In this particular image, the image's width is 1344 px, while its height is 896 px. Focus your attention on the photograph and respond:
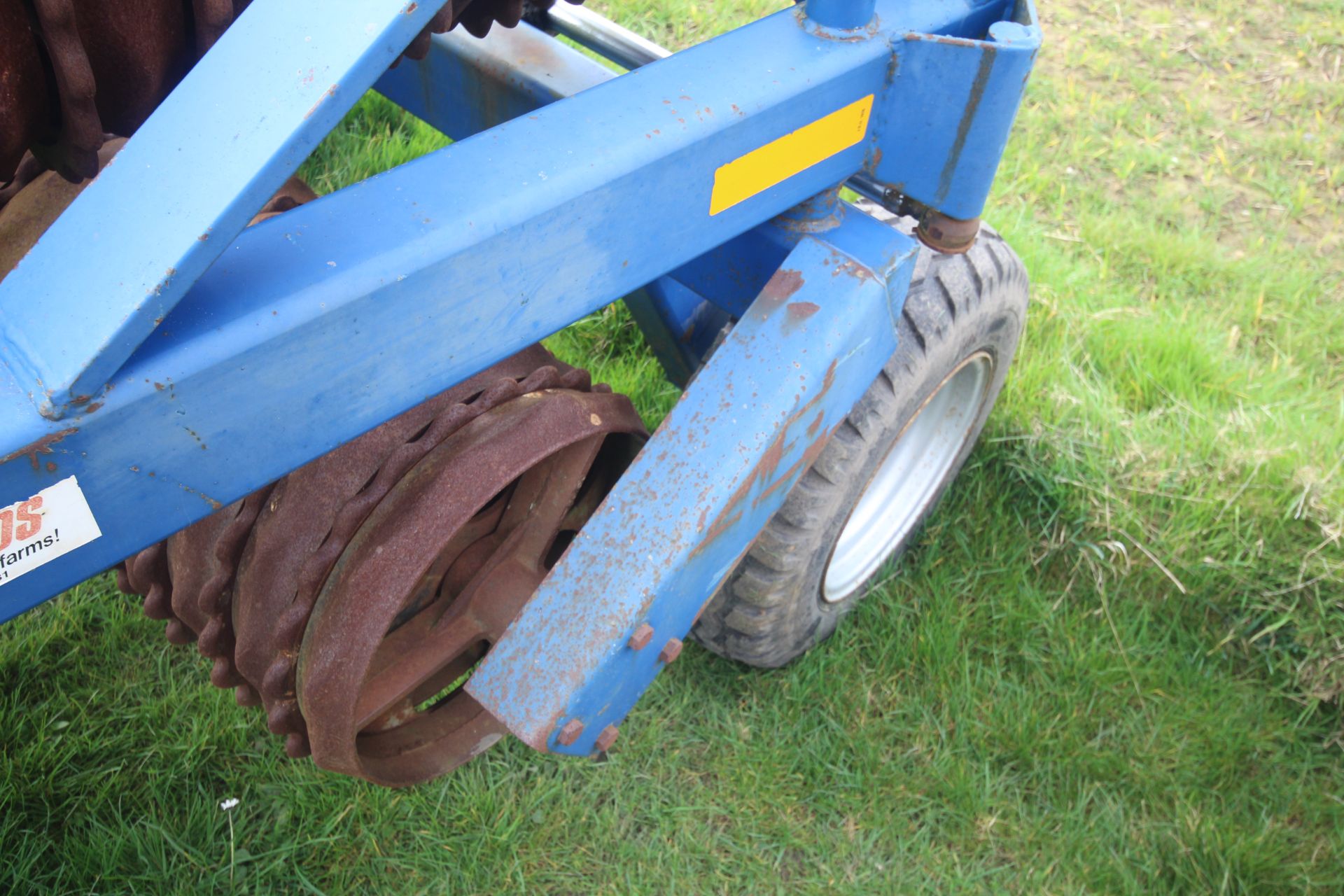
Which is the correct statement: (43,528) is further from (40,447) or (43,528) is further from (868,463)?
(868,463)

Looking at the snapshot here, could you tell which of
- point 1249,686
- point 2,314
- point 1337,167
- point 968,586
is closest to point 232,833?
point 2,314

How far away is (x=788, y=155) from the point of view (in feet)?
4.85

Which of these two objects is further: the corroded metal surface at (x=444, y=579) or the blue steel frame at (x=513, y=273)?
the corroded metal surface at (x=444, y=579)

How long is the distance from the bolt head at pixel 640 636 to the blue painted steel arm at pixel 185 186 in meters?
0.72

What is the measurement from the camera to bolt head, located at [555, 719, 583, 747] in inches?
56.4

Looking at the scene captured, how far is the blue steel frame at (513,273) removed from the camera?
980mm

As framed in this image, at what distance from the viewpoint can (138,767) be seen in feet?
6.82

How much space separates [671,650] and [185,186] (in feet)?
2.89

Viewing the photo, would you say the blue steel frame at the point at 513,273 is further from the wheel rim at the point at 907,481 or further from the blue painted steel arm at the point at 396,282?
the wheel rim at the point at 907,481

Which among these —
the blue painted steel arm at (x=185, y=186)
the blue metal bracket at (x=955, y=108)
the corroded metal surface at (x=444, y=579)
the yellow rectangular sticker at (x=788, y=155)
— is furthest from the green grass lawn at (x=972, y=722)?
the blue painted steel arm at (x=185, y=186)

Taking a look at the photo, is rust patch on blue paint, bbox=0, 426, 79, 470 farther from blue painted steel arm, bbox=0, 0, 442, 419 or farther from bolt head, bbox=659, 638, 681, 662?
bolt head, bbox=659, 638, 681, 662

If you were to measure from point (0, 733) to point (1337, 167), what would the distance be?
413cm

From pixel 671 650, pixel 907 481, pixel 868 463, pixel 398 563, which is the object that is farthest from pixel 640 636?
pixel 907 481

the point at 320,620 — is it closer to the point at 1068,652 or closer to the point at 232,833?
the point at 232,833
